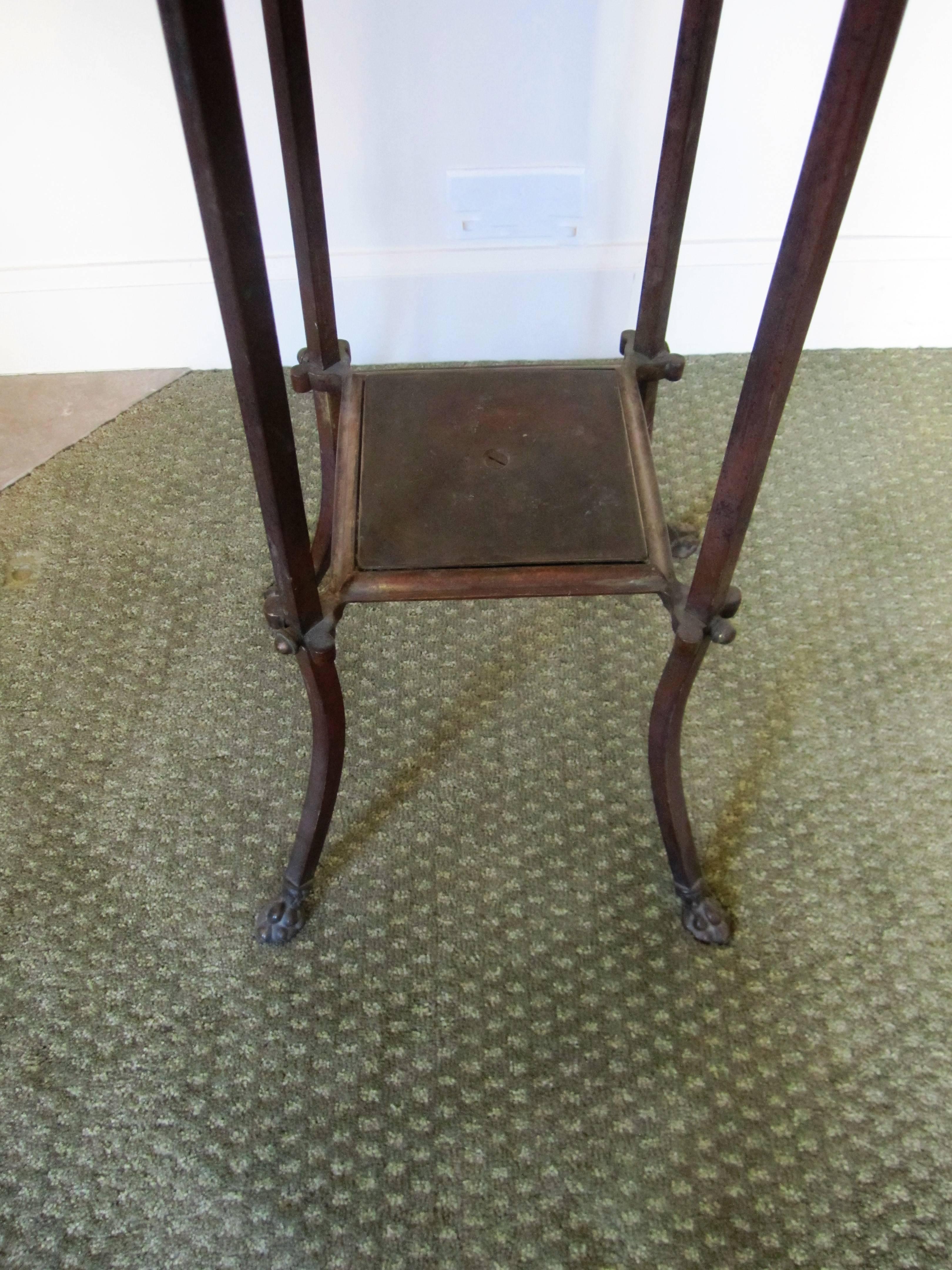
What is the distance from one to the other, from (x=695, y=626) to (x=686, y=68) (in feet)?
1.70

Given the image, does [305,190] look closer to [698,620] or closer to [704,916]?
[698,620]

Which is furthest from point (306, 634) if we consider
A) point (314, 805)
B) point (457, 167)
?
point (457, 167)

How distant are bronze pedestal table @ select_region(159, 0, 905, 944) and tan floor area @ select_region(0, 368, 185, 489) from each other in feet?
1.96

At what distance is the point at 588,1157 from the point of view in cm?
79

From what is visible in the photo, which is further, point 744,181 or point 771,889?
point 744,181

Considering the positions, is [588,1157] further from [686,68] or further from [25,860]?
[686,68]

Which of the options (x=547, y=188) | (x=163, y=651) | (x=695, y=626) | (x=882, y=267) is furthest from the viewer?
(x=882, y=267)

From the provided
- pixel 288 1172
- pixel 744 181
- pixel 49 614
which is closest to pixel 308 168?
pixel 49 614

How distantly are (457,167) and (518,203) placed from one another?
0.33 feet

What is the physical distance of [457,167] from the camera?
1.33 metres

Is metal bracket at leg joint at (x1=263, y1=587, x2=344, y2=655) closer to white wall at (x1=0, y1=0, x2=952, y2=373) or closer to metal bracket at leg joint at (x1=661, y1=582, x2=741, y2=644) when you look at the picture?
metal bracket at leg joint at (x1=661, y1=582, x2=741, y2=644)

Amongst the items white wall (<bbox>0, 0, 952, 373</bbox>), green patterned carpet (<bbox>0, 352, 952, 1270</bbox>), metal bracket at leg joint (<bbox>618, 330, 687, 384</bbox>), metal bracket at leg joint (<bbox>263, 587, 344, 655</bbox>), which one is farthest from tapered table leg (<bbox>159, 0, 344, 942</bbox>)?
white wall (<bbox>0, 0, 952, 373</bbox>)

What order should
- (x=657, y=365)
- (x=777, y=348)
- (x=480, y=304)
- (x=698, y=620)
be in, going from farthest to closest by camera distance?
1. (x=480, y=304)
2. (x=657, y=365)
3. (x=698, y=620)
4. (x=777, y=348)

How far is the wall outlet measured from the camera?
134cm
